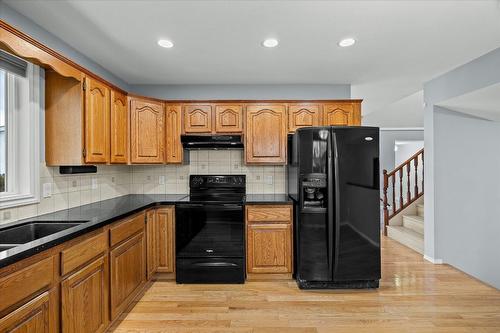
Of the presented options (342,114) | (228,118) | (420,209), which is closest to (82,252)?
(228,118)

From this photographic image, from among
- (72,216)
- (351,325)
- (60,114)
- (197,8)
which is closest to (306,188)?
(351,325)

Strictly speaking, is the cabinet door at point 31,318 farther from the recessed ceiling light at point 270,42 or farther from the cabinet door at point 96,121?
the recessed ceiling light at point 270,42

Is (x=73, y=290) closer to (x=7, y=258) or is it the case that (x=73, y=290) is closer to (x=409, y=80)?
(x=7, y=258)

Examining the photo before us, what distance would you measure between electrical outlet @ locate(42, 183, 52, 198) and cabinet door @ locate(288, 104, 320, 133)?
2553 mm

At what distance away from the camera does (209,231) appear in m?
3.11

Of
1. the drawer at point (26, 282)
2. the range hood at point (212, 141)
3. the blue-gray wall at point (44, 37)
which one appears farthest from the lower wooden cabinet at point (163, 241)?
the blue-gray wall at point (44, 37)

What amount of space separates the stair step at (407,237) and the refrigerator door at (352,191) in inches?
72.0

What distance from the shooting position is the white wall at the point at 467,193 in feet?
10.9

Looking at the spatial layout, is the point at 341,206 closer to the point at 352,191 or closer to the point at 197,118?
the point at 352,191

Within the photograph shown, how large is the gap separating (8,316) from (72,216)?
3.57 feet

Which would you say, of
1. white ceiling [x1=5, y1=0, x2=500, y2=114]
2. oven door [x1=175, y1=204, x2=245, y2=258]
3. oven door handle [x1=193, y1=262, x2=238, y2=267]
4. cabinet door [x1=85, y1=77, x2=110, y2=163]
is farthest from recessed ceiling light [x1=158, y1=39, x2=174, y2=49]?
oven door handle [x1=193, y1=262, x2=238, y2=267]

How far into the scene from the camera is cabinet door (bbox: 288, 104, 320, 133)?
353 centimetres

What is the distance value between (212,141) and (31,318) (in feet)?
7.80

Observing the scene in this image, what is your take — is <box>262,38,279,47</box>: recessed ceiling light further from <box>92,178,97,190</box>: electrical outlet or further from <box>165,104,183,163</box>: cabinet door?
<box>92,178,97,190</box>: electrical outlet
